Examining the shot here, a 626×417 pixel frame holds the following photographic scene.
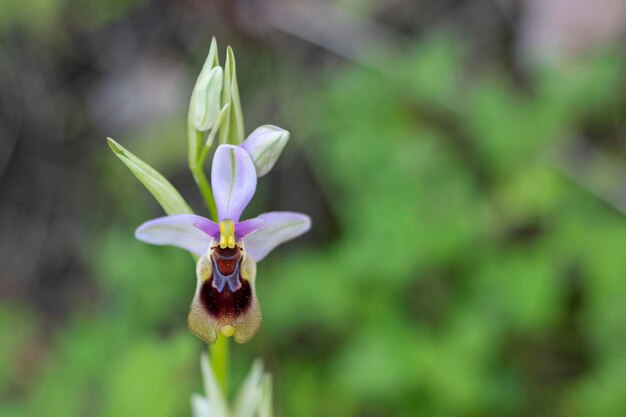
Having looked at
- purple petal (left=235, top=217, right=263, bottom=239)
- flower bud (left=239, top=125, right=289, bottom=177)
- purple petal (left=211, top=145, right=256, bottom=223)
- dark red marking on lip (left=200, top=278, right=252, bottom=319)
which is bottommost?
dark red marking on lip (left=200, top=278, right=252, bottom=319)

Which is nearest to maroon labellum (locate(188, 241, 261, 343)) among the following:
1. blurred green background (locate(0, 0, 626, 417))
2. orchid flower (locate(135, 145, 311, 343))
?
orchid flower (locate(135, 145, 311, 343))

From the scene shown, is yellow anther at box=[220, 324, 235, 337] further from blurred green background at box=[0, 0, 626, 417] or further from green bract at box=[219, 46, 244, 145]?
blurred green background at box=[0, 0, 626, 417]

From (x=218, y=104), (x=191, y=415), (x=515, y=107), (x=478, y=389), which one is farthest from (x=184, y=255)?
(x=218, y=104)

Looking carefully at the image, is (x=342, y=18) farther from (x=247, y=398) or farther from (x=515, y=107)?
(x=247, y=398)

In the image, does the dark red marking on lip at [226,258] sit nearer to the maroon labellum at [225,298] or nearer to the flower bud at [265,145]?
the maroon labellum at [225,298]

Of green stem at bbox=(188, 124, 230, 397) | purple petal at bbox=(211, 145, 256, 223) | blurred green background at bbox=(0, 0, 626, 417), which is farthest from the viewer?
blurred green background at bbox=(0, 0, 626, 417)
